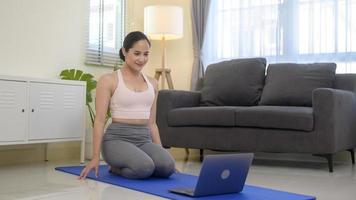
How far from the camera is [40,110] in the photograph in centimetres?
352

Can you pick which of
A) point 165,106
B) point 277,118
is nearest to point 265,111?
point 277,118

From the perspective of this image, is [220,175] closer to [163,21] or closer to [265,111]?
[265,111]

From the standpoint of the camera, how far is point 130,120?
108 inches

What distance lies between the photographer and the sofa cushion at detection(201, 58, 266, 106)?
13.6 ft

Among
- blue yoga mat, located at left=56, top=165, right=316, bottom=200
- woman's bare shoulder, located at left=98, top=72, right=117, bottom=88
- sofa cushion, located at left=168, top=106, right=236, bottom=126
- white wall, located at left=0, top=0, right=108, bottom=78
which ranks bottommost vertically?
blue yoga mat, located at left=56, top=165, right=316, bottom=200

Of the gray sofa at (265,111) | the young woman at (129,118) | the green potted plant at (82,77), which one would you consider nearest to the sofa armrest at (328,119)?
the gray sofa at (265,111)

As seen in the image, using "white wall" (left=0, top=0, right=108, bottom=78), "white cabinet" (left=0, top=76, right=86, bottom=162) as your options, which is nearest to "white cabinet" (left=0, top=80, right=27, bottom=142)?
"white cabinet" (left=0, top=76, right=86, bottom=162)

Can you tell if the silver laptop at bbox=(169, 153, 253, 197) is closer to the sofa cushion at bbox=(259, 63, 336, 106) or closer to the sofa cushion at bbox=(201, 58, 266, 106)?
the sofa cushion at bbox=(259, 63, 336, 106)

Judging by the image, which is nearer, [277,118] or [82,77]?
[277,118]

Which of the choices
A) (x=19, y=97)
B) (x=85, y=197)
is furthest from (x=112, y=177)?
(x=19, y=97)

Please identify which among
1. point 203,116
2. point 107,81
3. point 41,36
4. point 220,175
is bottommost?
point 220,175

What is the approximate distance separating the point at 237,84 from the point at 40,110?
1720 mm

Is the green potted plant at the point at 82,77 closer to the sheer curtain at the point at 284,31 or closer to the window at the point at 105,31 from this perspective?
the window at the point at 105,31

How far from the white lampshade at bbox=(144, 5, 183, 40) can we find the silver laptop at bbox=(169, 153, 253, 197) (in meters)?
2.62
